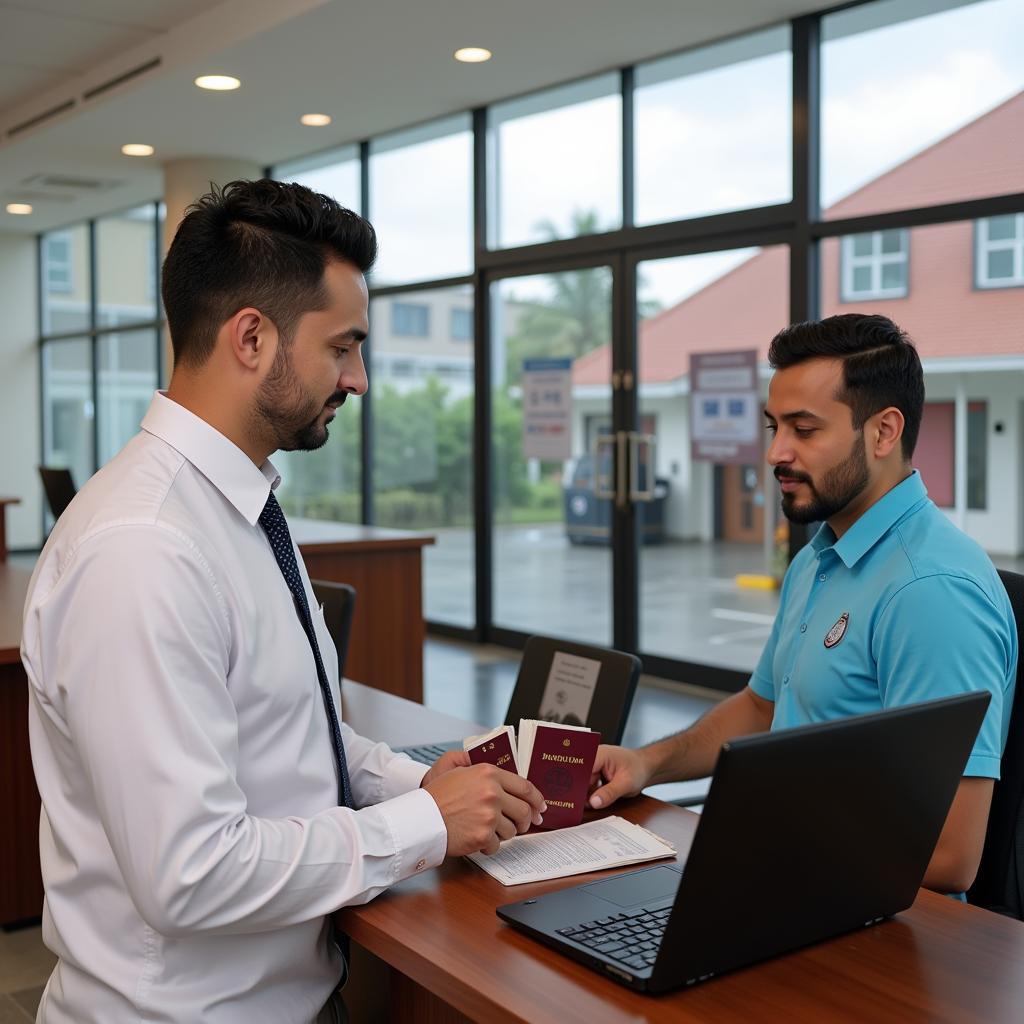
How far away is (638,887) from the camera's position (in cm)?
142

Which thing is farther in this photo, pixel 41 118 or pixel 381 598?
pixel 41 118

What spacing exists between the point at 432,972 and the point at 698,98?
201 inches

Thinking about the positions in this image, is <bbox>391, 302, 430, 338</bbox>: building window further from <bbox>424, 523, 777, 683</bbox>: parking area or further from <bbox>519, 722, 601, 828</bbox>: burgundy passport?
<bbox>519, 722, 601, 828</bbox>: burgundy passport

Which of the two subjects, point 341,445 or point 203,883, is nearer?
point 203,883

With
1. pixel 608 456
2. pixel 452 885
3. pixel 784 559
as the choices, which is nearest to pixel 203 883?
pixel 452 885

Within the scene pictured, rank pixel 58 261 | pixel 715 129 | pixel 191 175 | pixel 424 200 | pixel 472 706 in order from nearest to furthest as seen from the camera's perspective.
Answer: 1. pixel 472 706
2. pixel 715 129
3. pixel 424 200
4. pixel 191 175
5. pixel 58 261

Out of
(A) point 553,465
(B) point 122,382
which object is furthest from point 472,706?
(B) point 122,382

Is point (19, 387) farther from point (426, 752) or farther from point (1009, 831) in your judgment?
point (1009, 831)

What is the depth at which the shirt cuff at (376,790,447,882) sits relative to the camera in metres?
1.37

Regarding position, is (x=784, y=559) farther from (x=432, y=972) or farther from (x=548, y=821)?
(x=432, y=972)

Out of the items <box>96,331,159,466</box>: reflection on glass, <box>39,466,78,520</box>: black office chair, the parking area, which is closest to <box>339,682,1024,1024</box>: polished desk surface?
the parking area

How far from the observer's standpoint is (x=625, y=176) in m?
5.88

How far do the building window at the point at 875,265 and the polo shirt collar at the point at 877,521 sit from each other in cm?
331

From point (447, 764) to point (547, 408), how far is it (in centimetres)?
500
